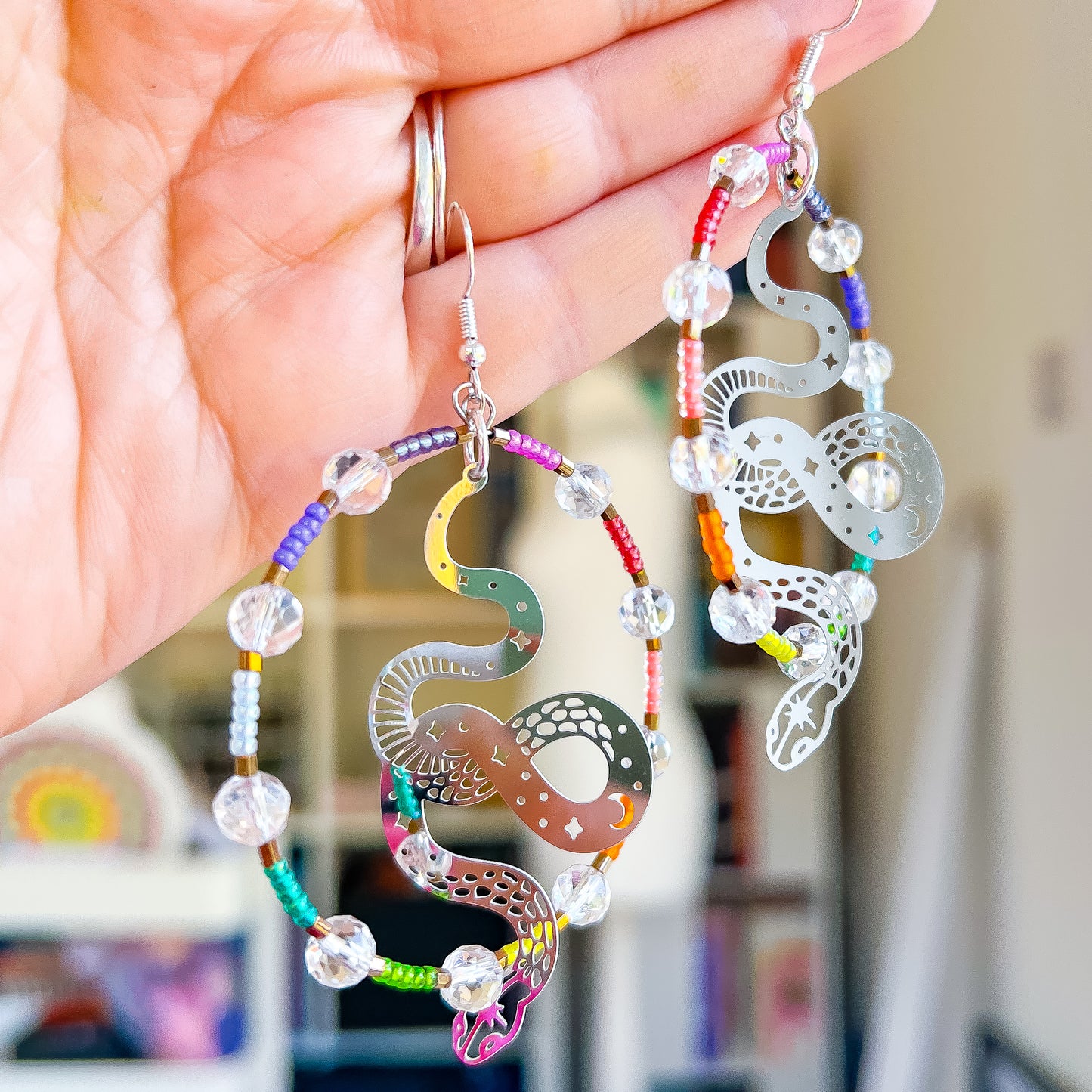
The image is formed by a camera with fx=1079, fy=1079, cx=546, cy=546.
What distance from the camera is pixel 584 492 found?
2.30ft

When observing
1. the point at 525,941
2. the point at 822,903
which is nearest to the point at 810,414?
the point at 822,903

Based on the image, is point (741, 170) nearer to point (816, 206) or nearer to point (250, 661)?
point (816, 206)

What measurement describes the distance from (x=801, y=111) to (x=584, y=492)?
0.93 feet

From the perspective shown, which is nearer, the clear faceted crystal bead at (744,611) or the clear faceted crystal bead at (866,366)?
the clear faceted crystal bead at (744,611)

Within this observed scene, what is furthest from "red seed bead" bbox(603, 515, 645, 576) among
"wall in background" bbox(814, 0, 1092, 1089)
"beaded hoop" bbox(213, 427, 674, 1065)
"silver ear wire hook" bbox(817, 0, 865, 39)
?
"wall in background" bbox(814, 0, 1092, 1089)

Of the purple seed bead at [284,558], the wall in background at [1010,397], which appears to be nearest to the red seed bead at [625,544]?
the purple seed bead at [284,558]

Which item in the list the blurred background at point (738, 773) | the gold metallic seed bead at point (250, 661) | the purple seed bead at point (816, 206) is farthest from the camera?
the blurred background at point (738, 773)

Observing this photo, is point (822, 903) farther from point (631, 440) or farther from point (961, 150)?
point (961, 150)

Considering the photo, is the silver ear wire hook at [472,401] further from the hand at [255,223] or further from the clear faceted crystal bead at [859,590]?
the clear faceted crystal bead at [859,590]

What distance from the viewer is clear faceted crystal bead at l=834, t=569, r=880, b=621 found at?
75cm

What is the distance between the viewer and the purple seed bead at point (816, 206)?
73 centimetres

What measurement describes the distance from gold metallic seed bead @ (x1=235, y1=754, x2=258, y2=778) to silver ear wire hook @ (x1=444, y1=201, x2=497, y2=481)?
0.71ft

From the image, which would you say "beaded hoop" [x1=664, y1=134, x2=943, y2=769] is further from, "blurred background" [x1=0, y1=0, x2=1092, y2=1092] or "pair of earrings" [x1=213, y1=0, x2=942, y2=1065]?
A: "blurred background" [x1=0, y1=0, x2=1092, y2=1092]

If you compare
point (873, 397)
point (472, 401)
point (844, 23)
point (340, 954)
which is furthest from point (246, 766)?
point (844, 23)
